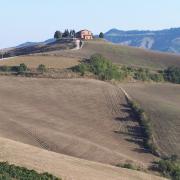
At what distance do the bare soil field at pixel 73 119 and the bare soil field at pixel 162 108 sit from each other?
228 centimetres

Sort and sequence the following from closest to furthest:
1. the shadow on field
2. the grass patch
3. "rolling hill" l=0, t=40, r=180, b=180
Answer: the grass patch
"rolling hill" l=0, t=40, r=180, b=180
the shadow on field

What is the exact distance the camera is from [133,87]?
9994 cm

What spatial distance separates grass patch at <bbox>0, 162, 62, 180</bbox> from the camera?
1355 inches

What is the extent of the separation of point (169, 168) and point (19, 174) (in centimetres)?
2124

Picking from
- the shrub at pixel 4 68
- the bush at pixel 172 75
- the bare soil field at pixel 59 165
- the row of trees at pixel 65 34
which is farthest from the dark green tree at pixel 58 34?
the bare soil field at pixel 59 165

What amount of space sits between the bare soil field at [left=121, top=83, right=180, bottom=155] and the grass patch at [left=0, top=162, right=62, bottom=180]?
2847 cm

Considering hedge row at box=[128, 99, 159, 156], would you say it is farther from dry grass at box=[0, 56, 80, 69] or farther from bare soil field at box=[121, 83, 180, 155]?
dry grass at box=[0, 56, 80, 69]

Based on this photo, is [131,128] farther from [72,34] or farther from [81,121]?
[72,34]

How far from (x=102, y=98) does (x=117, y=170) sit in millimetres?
42222

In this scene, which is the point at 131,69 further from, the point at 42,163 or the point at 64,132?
the point at 42,163

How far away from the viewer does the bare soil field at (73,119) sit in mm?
58844

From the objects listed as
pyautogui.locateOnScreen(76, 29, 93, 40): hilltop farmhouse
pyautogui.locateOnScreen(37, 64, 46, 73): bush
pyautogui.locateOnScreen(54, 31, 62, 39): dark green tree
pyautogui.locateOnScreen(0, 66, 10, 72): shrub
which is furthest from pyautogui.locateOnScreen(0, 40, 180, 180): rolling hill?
pyautogui.locateOnScreen(54, 31, 62, 39): dark green tree

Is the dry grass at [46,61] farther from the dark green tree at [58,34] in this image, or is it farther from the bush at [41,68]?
the dark green tree at [58,34]

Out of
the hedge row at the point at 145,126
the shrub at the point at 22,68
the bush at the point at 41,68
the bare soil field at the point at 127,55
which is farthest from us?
the bare soil field at the point at 127,55
